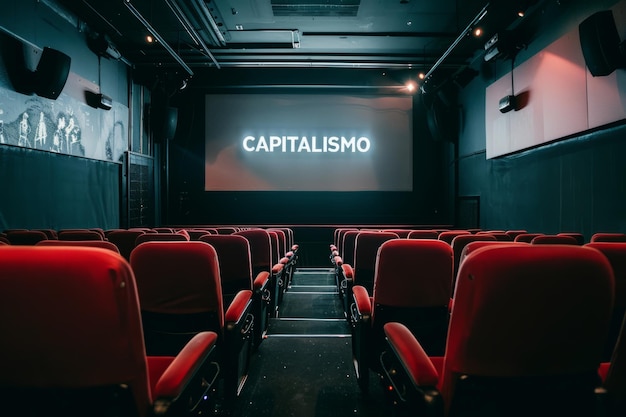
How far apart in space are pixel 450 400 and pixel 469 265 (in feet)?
1.27

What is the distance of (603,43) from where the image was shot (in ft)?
13.7

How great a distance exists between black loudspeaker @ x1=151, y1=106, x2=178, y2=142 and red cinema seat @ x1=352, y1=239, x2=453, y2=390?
26.2ft

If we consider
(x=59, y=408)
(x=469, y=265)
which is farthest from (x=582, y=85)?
(x=59, y=408)

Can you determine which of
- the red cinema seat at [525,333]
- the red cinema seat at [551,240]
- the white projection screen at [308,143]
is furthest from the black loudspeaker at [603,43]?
the white projection screen at [308,143]

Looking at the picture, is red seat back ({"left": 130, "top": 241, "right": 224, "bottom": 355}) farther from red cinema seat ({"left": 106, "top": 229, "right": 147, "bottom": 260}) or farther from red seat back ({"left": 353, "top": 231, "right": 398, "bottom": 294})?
red cinema seat ({"left": 106, "top": 229, "right": 147, "bottom": 260})

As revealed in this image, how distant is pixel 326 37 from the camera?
7.84m

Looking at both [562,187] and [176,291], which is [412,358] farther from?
[562,187]

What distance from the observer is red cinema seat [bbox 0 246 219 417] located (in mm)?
844

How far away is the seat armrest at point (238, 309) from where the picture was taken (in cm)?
176

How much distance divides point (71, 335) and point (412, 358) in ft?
2.98

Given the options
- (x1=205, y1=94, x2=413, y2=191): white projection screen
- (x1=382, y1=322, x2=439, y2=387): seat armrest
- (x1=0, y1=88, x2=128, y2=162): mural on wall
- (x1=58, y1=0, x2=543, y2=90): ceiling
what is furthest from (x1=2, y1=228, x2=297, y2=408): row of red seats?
(x1=205, y1=94, x2=413, y2=191): white projection screen

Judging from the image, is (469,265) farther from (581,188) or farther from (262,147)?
(262,147)

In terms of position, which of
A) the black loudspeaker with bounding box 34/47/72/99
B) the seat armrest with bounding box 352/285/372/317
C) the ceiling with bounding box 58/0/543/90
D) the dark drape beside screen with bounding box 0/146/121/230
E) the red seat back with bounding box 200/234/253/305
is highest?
the ceiling with bounding box 58/0/543/90

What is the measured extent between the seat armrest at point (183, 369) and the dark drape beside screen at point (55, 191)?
514 centimetres
